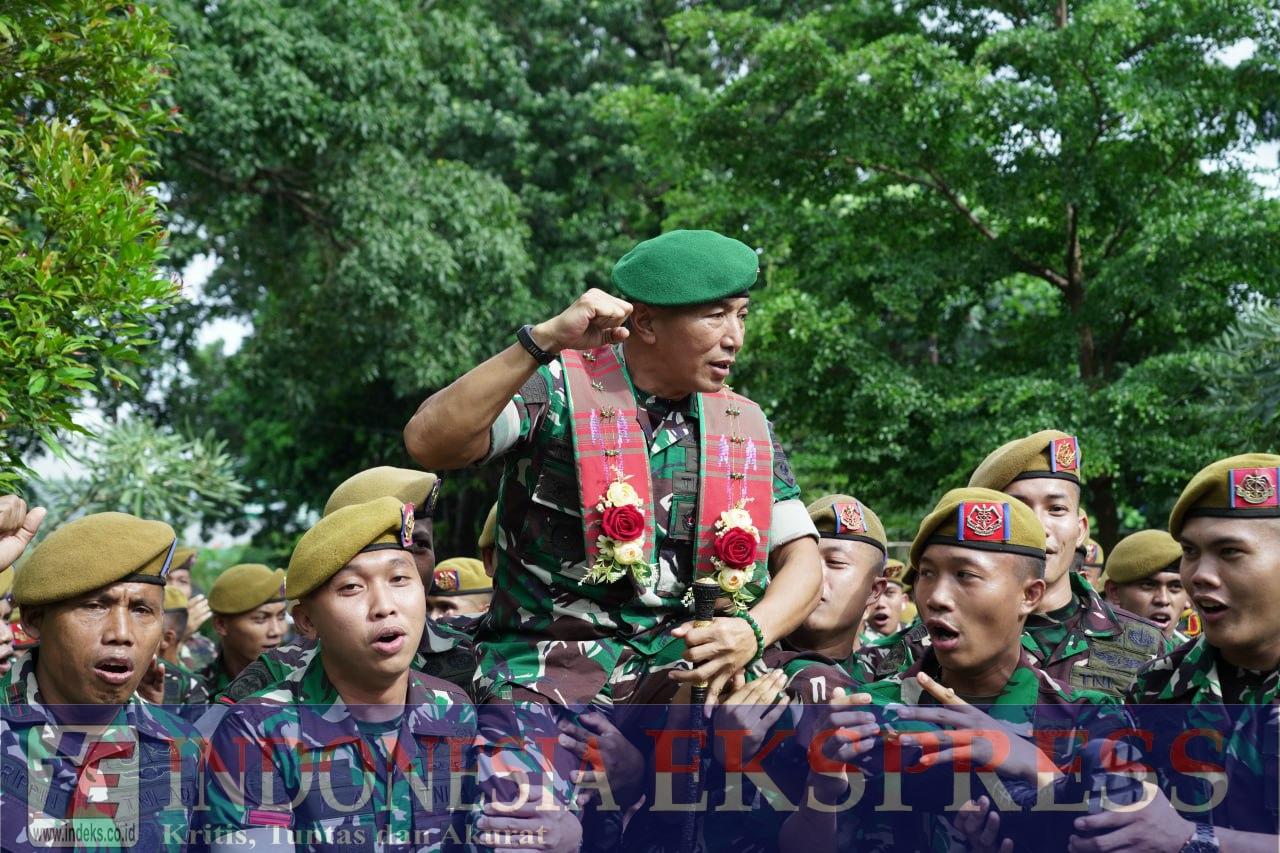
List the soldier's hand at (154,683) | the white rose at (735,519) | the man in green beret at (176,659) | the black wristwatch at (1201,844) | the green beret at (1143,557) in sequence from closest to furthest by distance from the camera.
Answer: the black wristwatch at (1201,844)
the white rose at (735,519)
the soldier's hand at (154,683)
the man in green beret at (176,659)
the green beret at (1143,557)

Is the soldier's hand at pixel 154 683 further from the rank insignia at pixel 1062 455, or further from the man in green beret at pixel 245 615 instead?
the rank insignia at pixel 1062 455

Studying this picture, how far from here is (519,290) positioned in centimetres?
1762

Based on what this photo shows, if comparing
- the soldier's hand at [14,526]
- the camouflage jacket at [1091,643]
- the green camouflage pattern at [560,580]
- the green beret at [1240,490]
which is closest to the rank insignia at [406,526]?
the green camouflage pattern at [560,580]

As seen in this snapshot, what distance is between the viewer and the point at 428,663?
17.3 ft

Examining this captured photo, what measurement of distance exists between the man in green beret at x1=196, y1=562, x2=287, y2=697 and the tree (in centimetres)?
806

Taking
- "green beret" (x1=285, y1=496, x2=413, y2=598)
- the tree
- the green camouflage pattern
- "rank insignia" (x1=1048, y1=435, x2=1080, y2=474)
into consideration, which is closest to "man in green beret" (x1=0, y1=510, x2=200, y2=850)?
"green beret" (x1=285, y1=496, x2=413, y2=598)

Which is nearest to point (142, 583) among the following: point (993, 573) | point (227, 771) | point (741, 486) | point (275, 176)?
point (227, 771)

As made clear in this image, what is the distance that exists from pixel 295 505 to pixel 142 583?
19.8 meters

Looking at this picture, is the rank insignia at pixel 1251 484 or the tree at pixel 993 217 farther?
the tree at pixel 993 217

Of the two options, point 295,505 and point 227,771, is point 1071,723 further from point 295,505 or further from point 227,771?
point 295,505

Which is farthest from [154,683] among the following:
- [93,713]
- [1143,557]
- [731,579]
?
[1143,557]

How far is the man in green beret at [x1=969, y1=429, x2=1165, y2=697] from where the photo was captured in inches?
225

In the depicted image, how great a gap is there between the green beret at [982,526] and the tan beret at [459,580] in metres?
3.54

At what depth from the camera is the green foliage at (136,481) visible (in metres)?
11.7
